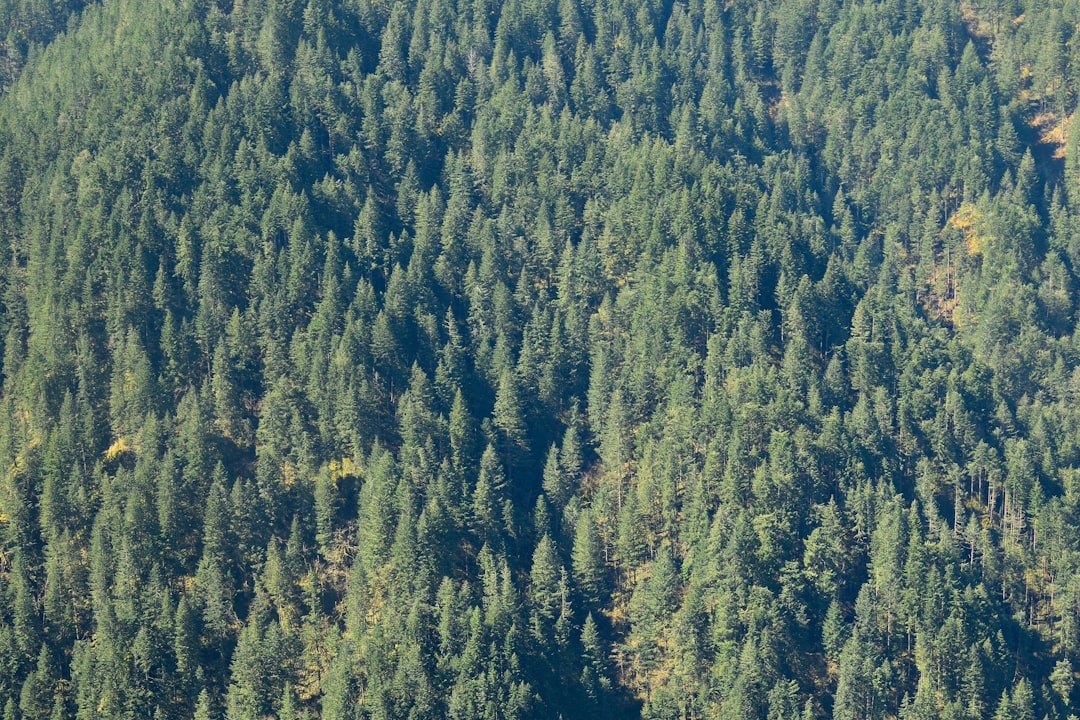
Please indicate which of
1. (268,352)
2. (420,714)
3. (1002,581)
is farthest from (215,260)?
(1002,581)

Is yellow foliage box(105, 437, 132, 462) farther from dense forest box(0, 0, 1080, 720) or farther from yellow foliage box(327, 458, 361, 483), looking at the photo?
yellow foliage box(327, 458, 361, 483)

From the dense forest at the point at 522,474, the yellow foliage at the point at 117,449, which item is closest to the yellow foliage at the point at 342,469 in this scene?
the dense forest at the point at 522,474

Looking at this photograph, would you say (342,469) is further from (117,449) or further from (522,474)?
(117,449)

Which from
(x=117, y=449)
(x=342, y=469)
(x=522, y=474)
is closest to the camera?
(x=342, y=469)

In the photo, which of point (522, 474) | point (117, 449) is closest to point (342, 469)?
point (522, 474)

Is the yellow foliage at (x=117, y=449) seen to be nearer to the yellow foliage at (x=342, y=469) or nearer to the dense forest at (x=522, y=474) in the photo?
the dense forest at (x=522, y=474)

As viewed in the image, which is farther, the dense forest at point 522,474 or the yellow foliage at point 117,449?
the yellow foliage at point 117,449

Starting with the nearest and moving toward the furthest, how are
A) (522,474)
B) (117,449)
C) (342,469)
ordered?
(342,469), (117,449), (522,474)

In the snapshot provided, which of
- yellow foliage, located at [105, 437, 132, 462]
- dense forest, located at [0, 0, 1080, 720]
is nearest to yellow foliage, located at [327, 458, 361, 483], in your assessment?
dense forest, located at [0, 0, 1080, 720]

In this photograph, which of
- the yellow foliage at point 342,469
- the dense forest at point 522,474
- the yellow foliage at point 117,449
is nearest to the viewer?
the dense forest at point 522,474

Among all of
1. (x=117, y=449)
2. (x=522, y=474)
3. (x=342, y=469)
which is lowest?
(x=342, y=469)

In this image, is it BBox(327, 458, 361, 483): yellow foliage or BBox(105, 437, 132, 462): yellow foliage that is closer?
BBox(327, 458, 361, 483): yellow foliage
